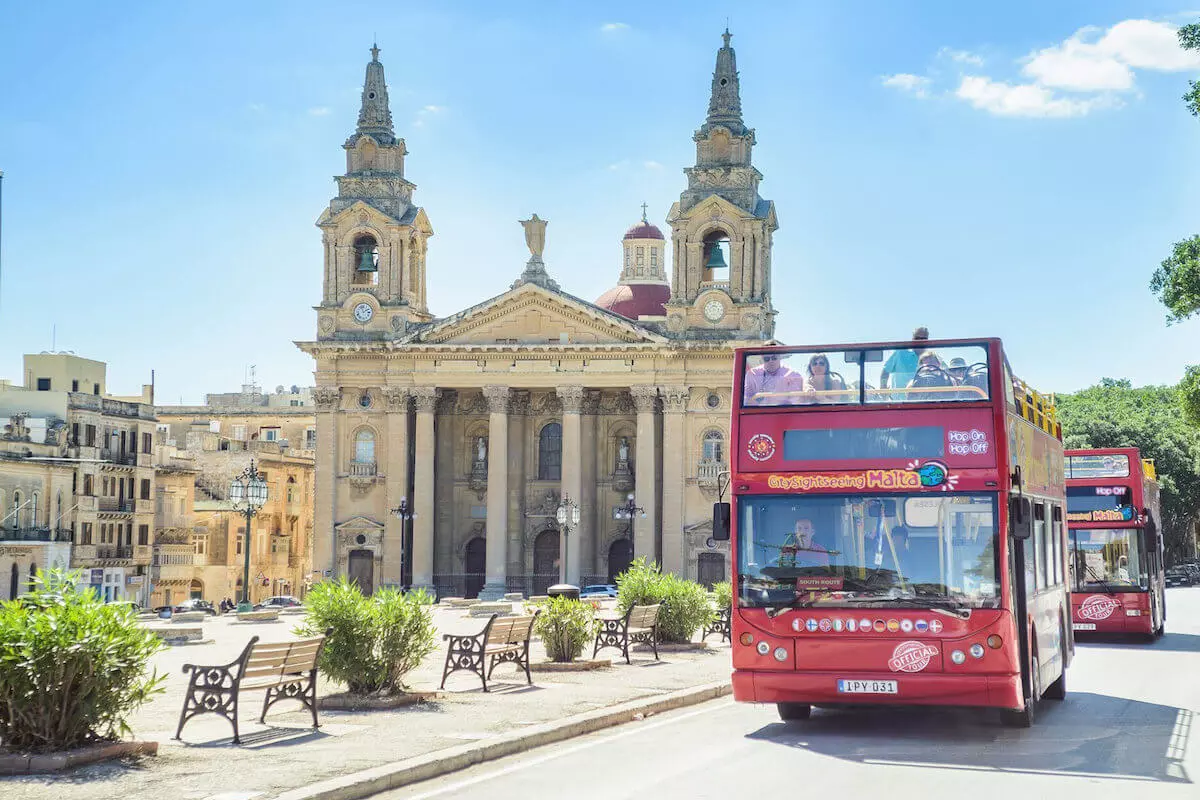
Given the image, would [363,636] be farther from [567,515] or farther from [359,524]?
[359,524]

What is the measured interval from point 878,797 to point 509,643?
880 centimetres

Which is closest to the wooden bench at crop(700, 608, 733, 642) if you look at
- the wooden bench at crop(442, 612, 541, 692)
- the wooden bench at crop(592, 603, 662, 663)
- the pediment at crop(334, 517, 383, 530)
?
the wooden bench at crop(592, 603, 662, 663)

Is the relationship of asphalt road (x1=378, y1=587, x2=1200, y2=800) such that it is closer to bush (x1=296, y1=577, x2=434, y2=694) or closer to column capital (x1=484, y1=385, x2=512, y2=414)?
bush (x1=296, y1=577, x2=434, y2=694)

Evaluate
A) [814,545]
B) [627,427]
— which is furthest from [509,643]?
[627,427]

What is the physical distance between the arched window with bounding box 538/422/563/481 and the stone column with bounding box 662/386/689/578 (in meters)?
4.69

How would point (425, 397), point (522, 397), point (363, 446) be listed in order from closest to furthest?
point (425, 397)
point (363, 446)
point (522, 397)

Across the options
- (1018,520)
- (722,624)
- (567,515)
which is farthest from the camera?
(567,515)

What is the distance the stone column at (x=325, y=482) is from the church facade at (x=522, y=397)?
0.07 m

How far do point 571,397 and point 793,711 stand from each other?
45.3 m

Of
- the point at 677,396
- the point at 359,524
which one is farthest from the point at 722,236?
the point at 359,524

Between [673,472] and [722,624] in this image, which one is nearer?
[722,624]

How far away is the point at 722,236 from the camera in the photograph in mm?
61625

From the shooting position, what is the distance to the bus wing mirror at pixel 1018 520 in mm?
13883

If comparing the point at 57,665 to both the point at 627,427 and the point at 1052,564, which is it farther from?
the point at 627,427
